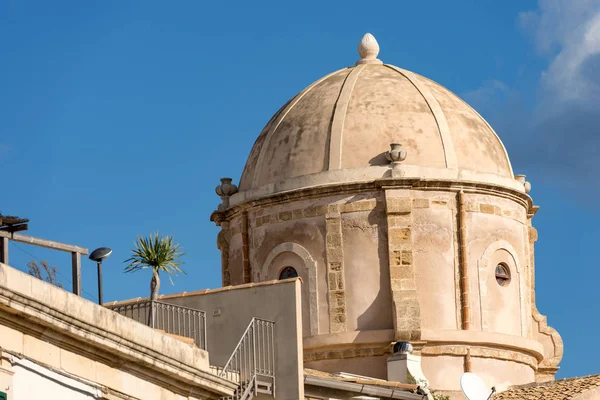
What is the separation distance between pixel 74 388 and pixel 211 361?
257 inches

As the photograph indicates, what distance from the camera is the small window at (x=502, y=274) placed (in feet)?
136

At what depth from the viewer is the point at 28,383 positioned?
2189 centimetres

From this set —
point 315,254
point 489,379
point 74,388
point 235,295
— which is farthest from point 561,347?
point 74,388

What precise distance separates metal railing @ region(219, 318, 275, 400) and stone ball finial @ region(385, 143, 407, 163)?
39.2 feet

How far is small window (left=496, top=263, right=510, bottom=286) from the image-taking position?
1630 inches

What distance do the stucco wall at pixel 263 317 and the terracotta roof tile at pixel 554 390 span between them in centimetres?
1001

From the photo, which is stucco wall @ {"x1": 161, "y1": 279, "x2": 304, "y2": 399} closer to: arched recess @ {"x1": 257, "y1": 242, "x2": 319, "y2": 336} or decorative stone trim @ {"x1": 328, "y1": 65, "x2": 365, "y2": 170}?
arched recess @ {"x1": 257, "y1": 242, "x2": 319, "y2": 336}

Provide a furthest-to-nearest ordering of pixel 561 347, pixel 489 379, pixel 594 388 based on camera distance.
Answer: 1. pixel 561 347
2. pixel 489 379
3. pixel 594 388

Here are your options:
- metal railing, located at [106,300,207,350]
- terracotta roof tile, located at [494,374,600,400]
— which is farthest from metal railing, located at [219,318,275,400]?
terracotta roof tile, located at [494,374,600,400]

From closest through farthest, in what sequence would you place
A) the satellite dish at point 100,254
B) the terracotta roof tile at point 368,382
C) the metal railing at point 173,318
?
the satellite dish at point 100,254 < the metal railing at point 173,318 < the terracotta roof tile at point 368,382

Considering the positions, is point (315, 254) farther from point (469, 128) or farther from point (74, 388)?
point (74, 388)

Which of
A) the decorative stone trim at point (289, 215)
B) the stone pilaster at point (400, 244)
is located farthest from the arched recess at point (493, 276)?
the decorative stone trim at point (289, 215)

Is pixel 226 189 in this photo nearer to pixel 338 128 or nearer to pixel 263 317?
pixel 338 128

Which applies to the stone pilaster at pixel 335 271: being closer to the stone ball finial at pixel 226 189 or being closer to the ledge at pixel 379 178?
the ledge at pixel 379 178
